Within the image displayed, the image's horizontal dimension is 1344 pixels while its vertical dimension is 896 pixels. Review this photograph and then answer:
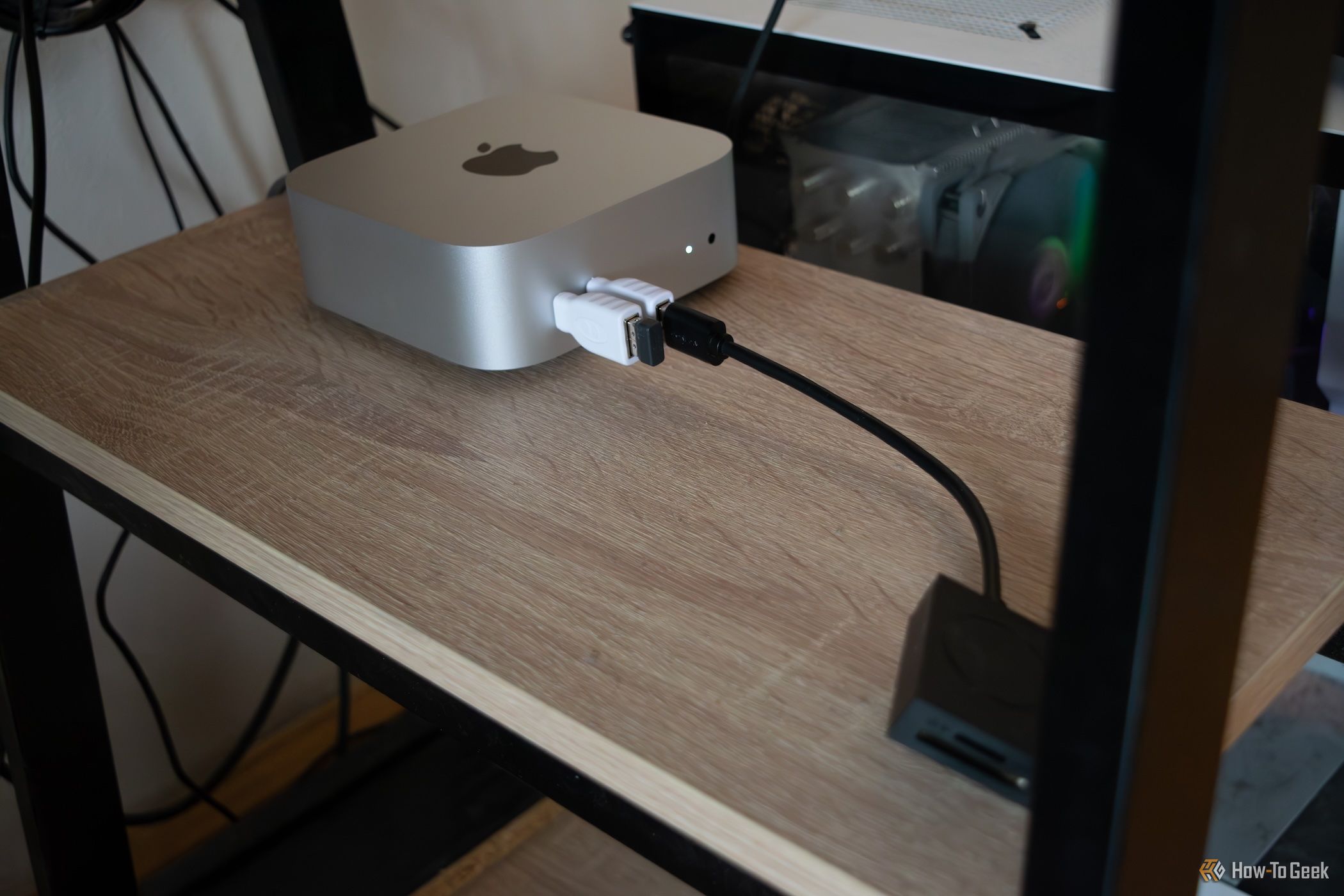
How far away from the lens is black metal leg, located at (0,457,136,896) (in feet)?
2.30

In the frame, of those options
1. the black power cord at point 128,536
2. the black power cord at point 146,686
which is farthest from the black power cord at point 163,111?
the black power cord at point 146,686

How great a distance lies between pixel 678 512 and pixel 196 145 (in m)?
0.79

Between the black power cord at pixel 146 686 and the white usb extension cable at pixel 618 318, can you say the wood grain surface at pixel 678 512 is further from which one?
the black power cord at pixel 146 686

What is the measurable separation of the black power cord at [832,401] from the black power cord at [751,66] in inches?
10.9

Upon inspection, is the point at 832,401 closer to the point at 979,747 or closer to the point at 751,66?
the point at 979,747

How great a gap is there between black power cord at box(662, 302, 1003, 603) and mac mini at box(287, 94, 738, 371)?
0.19 ft

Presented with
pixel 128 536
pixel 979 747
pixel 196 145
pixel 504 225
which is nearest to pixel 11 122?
pixel 196 145

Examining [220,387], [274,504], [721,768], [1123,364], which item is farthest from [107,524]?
[1123,364]

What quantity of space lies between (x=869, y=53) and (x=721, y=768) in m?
0.51

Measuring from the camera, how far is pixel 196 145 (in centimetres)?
104

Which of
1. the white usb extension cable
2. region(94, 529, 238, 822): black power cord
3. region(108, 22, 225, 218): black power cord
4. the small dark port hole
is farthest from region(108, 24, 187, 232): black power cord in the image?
the small dark port hole

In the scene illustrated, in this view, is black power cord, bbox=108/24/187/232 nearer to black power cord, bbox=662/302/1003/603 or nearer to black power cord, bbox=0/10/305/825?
black power cord, bbox=0/10/305/825

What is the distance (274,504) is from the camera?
0.46 metres

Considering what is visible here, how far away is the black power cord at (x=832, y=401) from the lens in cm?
40
